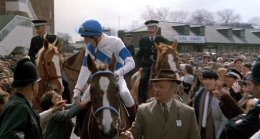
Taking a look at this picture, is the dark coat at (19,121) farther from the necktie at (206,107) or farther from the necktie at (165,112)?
the necktie at (206,107)

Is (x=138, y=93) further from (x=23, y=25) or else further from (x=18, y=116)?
(x=23, y=25)

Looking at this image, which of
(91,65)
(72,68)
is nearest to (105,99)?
(91,65)

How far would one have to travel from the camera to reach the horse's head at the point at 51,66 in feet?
30.7

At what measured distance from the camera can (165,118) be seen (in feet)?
16.6

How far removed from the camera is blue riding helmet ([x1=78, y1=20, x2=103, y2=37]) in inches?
272

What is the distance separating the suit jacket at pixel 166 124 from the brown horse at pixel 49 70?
443 cm

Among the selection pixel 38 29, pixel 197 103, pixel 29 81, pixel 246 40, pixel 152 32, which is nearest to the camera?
pixel 29 81

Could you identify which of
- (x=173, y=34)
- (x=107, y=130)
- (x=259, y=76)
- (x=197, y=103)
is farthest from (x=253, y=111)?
(x=173, y=34)

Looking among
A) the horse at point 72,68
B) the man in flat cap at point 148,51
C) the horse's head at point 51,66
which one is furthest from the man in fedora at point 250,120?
the horse at point 72,68

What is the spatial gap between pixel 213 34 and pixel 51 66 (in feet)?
216

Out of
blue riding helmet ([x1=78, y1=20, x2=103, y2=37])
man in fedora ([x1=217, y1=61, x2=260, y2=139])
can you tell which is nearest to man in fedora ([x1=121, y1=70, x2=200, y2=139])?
man in fedora ([x1=217, y1=61, x2=260, y2=139])

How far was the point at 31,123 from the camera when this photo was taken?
14.1 feet

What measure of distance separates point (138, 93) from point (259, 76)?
7817 millimetres

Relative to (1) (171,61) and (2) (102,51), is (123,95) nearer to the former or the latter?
(2) (102,51)
